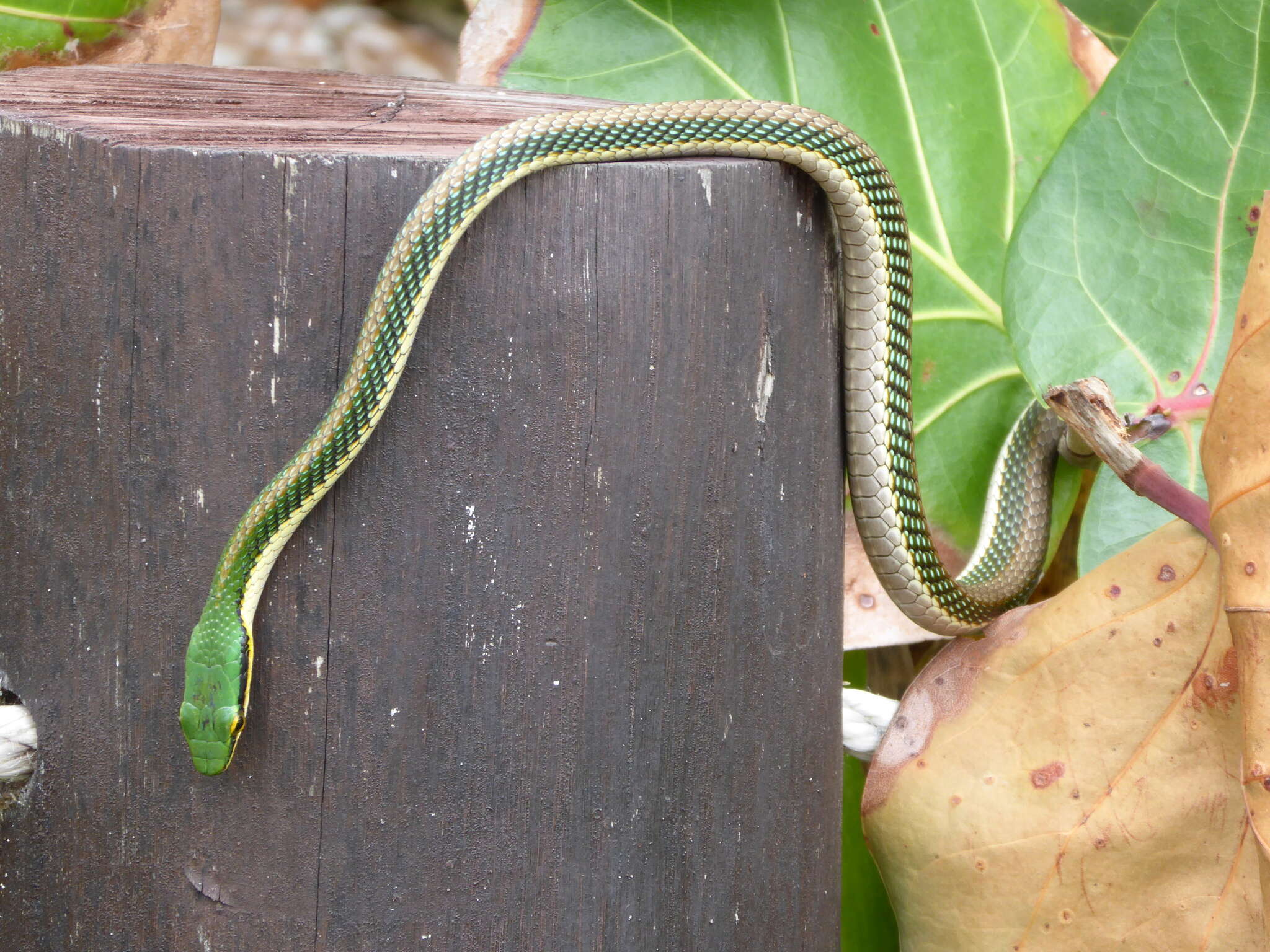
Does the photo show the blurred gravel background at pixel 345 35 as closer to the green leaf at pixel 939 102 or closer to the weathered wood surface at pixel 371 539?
the green leaf at pixel 939 102

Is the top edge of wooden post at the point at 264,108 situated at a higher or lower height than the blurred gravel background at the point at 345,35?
lower

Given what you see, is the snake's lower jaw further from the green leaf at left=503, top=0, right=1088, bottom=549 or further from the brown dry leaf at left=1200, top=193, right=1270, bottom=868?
the green leaf at left=503, top=0, right=1088, bottom=549

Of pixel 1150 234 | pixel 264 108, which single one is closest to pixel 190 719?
pixel 264 108

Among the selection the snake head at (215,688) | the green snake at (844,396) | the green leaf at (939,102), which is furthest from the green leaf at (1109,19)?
the snake head at (215,688)

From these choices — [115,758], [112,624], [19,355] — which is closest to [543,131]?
[19,355]

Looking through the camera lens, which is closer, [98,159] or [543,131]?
[98,159]

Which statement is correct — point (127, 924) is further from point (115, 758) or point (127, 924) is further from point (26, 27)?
point (26, 27)
